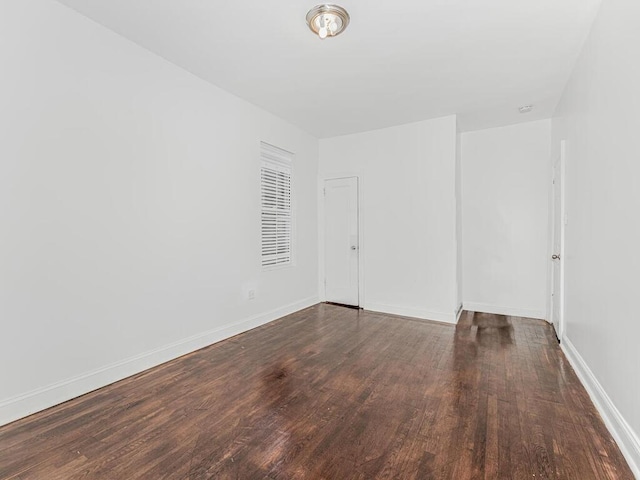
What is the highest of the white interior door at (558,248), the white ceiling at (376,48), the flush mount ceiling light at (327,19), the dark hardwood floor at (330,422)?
the white ceiling at (376,48)

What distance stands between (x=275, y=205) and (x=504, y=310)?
374cm

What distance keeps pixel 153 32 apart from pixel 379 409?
337 cm

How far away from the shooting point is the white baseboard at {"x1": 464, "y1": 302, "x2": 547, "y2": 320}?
4.45 meters

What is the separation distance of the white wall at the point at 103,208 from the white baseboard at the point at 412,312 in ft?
6.92

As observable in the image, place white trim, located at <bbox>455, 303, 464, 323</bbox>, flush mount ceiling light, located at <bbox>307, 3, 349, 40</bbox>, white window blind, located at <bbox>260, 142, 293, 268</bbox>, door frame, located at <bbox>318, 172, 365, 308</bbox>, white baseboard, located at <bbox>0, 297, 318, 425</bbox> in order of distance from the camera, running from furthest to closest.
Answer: door frame, located at <bbox>318, 172, 365, 308</bbox>
white trim, located at <bbox>455, 303, 464, 323</bbox>
white window blind, located at <bbox>260, 142, 293, 268</bbox>
flush mount ceiling light, located at <bbox>307, 3, 349, 40</bbox>
white baseboard, located at <bbox>0, 297, 318, 425</bbox>

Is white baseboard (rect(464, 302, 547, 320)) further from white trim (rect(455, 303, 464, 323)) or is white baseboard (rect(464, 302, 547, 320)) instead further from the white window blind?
the white window blind

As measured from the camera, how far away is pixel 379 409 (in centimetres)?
215

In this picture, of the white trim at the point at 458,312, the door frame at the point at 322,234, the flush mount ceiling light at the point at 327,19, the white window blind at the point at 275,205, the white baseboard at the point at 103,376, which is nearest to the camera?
the white baseboard at the point at 103,376

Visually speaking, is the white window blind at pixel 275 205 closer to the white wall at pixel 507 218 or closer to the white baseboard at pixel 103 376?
the white baseboard at pixel 103 376

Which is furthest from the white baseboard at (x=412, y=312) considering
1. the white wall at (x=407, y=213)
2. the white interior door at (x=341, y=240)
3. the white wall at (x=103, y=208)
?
the white wall at (x=103, y=208)

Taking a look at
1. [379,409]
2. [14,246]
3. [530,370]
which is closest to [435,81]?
[530,370]

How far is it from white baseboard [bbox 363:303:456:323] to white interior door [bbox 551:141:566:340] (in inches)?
46.0

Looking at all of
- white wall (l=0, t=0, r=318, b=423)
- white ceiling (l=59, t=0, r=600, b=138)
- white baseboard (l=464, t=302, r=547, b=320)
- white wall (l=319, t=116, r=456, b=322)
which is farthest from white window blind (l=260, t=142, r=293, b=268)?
white baseboard (l=464, t=302, r=547, b=320)

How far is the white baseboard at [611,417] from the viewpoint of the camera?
5.28 ft
